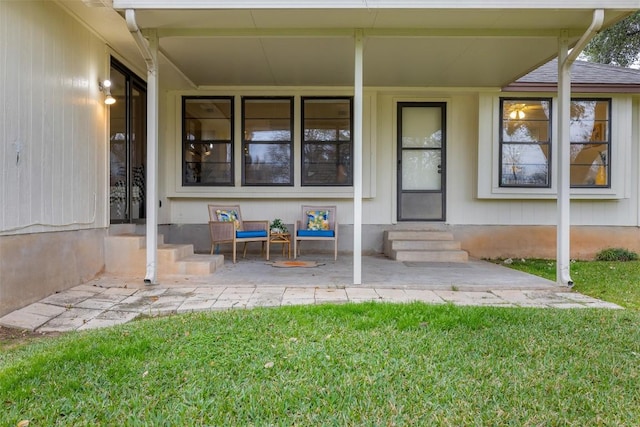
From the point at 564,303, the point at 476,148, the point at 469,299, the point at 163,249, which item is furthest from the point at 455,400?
Result: the point at 476,148

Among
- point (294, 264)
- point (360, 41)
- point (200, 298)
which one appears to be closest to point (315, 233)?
point (294, 264)

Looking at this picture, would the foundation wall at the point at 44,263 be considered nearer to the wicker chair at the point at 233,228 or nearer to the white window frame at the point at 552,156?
the wicker chair at the point at 233,228

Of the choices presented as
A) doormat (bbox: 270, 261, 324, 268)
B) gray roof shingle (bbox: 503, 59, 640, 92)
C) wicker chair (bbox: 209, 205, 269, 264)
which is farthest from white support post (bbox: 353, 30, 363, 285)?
gray roof shingle (bbox: 503, 59, 640, 92)

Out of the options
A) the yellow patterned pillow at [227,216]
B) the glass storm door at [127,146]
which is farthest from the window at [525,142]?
the glass storm door at [127,146]

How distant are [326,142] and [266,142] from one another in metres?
1.02

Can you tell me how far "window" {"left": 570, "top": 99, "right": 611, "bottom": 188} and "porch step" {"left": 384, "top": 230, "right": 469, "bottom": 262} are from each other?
7.84ft

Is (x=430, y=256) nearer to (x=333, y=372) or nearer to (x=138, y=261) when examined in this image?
(x=138, y=261)

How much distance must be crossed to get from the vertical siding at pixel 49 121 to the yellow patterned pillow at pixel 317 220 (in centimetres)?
291

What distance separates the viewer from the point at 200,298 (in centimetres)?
359

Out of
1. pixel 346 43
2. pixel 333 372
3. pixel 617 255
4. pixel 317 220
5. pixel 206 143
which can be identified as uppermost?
pixel 346 43

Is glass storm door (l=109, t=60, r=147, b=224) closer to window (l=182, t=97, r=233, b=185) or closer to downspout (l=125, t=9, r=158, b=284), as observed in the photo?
window (l=182, t=97, r=233, b=185)

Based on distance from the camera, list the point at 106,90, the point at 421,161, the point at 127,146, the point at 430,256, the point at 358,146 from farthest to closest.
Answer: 1. the point at 421,161
2. the point at 430,256
3. the point at 127,146
4. the point at 106,90
5. the point at 358,146

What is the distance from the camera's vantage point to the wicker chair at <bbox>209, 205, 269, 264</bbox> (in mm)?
5625

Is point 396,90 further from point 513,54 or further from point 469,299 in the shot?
point 469,299
